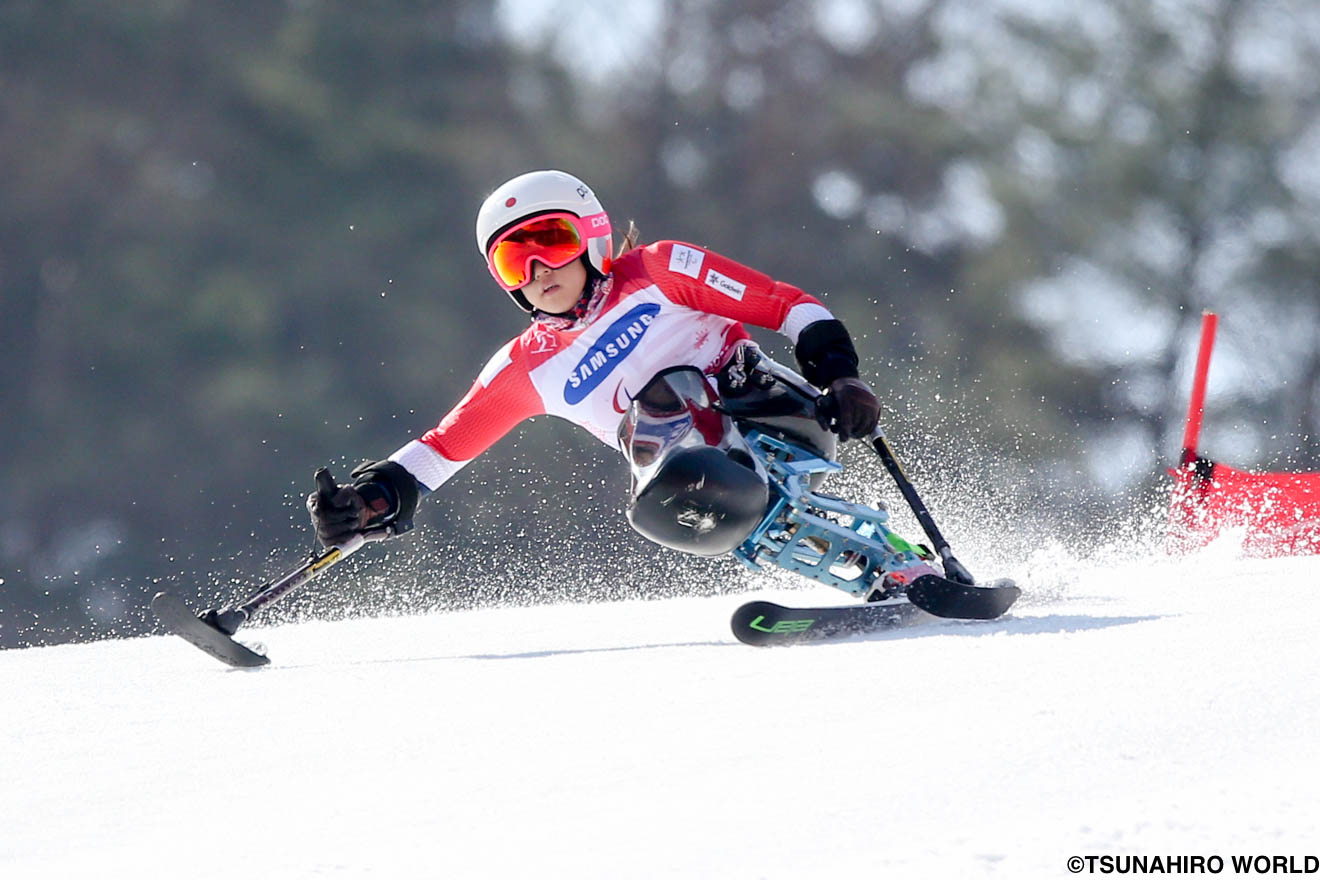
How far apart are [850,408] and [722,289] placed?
487 mm

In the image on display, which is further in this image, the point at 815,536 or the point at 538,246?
the point at 538,246

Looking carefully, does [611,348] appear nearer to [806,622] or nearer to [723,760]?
[806,622]

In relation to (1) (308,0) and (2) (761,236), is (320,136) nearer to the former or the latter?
(1) (308,0)

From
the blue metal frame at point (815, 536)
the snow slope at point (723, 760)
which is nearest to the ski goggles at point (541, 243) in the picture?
the blue metal frame at point (815, 536)

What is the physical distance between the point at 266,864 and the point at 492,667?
1630mm

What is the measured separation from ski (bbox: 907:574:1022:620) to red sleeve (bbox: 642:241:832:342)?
73 cm

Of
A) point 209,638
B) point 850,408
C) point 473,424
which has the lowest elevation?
point 209,638

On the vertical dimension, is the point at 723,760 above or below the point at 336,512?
below

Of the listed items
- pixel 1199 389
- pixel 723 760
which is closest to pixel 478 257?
pixel 1199 389

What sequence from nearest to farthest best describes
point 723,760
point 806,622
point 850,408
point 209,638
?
1. point 723,760
2. point 806,622
3. point 850,408
4. point 209,638

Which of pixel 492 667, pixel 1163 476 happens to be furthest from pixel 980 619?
pixel 1163 476

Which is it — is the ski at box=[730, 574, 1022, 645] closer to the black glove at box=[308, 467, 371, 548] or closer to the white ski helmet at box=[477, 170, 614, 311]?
the white ski helmet at box=[477, 170, 614, 311]

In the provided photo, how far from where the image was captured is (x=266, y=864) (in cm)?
215

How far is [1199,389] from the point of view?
6.38 meters
